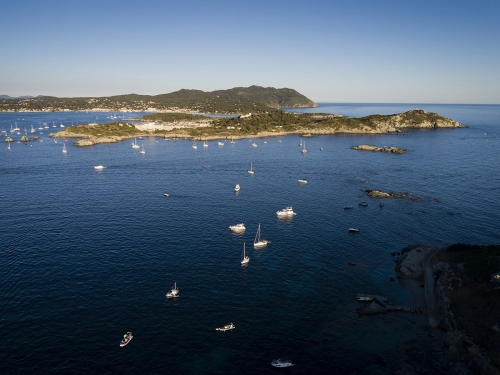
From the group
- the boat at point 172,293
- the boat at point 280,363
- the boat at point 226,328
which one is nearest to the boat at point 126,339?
the boat at point 172,293

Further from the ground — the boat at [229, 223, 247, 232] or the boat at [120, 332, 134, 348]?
the boat at [229, 223, 247, 232]

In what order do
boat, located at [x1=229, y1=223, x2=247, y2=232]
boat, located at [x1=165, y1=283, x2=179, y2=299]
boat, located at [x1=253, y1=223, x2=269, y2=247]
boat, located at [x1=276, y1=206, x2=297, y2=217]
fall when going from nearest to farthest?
1. boat, located at [x1=165, y1=283, x2=179, y2=299]
2. boat, located at [x1=253, y1=223, x2=269, y2=247]
3. boat, located at [x1=229, y1=223, x2=247, y2=232]
4. boat, located at [x1=276, y1=206, x2=297, y2=217]

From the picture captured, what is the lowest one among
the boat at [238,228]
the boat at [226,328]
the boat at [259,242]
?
the boat at [226,328]

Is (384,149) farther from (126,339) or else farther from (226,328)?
(126,339)

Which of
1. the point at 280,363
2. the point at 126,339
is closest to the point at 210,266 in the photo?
the point at 126,339

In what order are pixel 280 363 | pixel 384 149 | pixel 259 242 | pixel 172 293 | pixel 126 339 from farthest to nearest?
pixel 384 149
pixel 259 242
pixel 172 293
pixel 126 339
pixel 280 363

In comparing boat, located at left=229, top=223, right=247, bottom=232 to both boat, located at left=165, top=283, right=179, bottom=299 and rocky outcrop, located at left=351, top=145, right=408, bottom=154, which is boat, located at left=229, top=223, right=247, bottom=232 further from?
rocky outcrop, located at left=351, top=145, right=408, bottom=154

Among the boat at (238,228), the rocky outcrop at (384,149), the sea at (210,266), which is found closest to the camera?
the sea at (210,266)

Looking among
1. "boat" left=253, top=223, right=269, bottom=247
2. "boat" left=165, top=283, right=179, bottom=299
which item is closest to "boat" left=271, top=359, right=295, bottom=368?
"boat" left=165, top=283, right=179, bottom=299

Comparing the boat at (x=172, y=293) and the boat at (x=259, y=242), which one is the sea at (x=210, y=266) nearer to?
the boat at (x=172, y=293)
